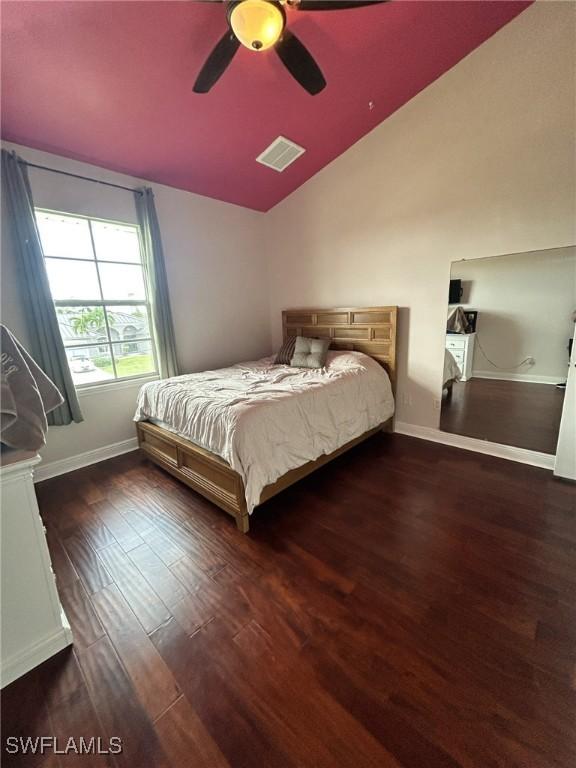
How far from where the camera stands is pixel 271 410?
2.06 meters

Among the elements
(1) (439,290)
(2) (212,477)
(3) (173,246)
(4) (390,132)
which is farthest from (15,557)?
(4) (390,132)

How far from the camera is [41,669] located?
1.23 meters

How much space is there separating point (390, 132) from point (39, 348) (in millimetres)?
3835

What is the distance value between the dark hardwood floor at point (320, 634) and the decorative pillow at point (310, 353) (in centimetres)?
153

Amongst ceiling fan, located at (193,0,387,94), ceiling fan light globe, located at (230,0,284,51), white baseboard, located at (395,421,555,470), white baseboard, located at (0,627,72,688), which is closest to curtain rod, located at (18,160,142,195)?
ceiling fan, located at (193,0,387,94)

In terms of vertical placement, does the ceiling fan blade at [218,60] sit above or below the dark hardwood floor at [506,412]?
above

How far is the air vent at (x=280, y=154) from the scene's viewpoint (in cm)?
304

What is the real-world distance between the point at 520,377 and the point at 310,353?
200cm

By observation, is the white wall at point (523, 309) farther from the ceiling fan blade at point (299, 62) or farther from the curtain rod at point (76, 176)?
the curtain rod at point (76, 176)

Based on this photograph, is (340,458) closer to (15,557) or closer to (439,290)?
(439,290)

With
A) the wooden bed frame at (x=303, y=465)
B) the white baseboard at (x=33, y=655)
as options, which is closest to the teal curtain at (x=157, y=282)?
the wooden bed frame at (x=303, y=465)

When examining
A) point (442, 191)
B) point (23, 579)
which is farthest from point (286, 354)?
point (23, 579)

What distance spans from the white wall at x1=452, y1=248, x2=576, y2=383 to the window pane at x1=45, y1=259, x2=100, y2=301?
348 cm

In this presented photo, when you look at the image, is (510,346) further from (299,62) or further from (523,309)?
(299,62)
